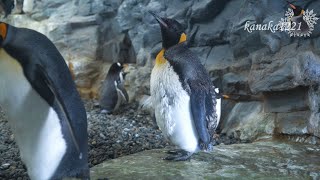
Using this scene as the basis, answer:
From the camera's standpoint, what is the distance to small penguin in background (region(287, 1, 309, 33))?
4050mm

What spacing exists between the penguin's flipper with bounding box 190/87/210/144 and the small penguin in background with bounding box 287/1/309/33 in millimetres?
1428

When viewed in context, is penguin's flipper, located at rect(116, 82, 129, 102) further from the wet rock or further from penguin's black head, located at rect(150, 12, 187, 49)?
penguin's black head, located at rect(150, 12, 187, 49)

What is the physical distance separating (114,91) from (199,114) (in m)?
2.95

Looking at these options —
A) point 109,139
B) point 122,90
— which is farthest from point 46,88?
point 122,90

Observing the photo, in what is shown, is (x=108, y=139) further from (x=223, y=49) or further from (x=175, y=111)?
(x=223, y=49)

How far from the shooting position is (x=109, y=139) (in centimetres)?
395

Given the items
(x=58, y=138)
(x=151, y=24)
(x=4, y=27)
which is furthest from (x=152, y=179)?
(x=151, y=24)

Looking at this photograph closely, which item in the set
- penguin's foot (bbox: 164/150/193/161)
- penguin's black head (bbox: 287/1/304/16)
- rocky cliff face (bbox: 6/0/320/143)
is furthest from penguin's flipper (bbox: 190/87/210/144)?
penguin's black head (bbox: 287/1/304/16)

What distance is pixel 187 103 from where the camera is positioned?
10.6 feet

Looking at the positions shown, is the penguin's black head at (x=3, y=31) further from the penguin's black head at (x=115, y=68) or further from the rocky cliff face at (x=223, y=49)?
the penguin's black head at (x=115, y=68)

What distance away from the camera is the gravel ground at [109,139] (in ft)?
10.2

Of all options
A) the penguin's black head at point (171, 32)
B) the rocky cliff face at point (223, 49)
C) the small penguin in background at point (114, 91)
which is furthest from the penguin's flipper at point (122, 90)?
the penguin's black head at point (171, 32)

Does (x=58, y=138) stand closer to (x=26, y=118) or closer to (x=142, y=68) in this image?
(x=26, y=118)

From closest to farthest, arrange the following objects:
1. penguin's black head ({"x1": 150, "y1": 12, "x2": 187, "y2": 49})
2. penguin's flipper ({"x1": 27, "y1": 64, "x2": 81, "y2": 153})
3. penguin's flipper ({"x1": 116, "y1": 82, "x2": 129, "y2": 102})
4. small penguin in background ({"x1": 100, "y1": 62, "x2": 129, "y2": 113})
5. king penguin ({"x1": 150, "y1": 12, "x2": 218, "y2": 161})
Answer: penguin's flipper ({"x1": 27, "y1": 64, "x2": 81, "y2": 153}) < king penguin ({"x1": 150, "y1": 12, "x2": 218, "y2": 161}) < penguin's black head ({"x1": 150, "y1": 12, "x2": 187, "y2": 49}) < small penguin in background ({"x1": 100, "y1": 62, "x2": 129, "y2": 113}) < penguin's flipper ({"x1": 116, "y1": 82, "x2": 129, "y2": 102})
